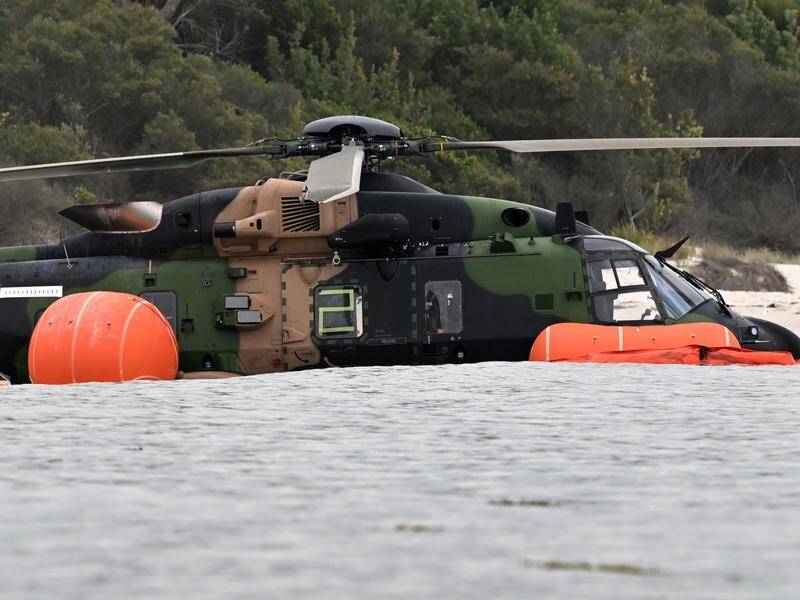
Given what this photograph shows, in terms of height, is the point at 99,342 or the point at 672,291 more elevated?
the point at 672,291

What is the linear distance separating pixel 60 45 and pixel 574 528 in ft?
113

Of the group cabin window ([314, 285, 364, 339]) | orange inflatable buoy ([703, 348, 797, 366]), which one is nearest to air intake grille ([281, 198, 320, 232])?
cabin window ([314, 285, 364, 339])

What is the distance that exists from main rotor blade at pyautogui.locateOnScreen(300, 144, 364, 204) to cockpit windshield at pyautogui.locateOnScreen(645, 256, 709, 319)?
305 centimetres

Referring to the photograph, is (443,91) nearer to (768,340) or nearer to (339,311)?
(339,311)

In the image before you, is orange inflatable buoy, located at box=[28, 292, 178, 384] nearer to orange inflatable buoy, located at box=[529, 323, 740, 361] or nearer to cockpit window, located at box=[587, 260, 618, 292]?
orange inflatable buoy, located at box=[529, 323, 740, 361]

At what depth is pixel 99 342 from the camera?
37.0 ft

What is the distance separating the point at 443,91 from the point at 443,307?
28.4 m

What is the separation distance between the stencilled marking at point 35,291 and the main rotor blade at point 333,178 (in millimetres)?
3085

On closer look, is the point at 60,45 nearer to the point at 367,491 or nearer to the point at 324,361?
the point at 324,361

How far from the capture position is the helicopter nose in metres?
11.9

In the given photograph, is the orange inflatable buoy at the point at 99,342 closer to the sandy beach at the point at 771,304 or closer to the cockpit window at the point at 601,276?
the cockpit window at the point at 601,276

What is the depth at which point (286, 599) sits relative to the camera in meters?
3.20

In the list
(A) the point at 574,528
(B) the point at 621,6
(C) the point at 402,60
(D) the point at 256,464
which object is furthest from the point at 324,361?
(B) the point at 621,6

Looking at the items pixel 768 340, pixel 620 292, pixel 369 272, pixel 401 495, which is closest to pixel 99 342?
pixel 369 272
